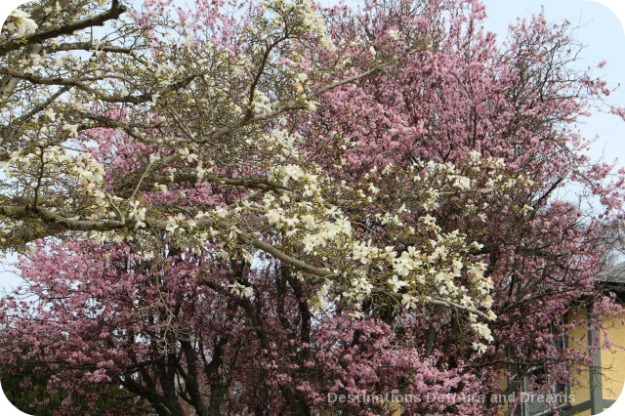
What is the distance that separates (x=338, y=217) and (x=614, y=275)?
21.0 ft

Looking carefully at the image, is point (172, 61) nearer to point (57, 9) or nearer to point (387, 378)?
point (57, 9)

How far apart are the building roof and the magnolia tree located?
45 centimetres

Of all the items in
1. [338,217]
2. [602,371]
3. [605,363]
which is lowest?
[602,371]

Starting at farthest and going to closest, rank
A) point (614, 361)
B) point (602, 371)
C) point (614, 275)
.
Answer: point (602, 371)
point (614, 361)
point (614, 275)

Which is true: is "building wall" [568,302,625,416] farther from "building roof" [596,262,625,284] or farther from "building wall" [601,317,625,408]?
"building roof" [596,262,625,284]

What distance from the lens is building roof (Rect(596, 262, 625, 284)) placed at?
40.6ft

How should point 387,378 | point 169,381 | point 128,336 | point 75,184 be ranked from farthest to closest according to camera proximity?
Answer: point 169,381 < point 128,336 < point 387,378 < point 75,184

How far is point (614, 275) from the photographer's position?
1280 cm

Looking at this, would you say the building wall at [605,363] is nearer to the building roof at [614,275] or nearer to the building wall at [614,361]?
the building wall at [614,361]

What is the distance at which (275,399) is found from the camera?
13.5 metres

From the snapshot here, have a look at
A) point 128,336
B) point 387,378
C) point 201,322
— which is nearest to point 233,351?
point 201,322

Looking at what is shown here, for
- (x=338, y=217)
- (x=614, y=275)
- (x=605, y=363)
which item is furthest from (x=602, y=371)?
(x=338, y=217)

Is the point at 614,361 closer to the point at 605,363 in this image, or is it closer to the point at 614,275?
the point at 605,363

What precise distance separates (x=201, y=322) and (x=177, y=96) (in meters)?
5.33
